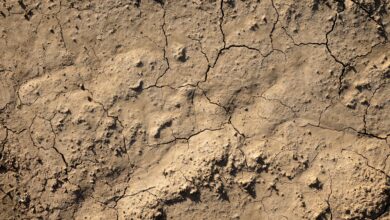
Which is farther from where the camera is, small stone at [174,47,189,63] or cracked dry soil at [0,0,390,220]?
small stone at [174,47,189,63]

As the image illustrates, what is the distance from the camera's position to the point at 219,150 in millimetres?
3176

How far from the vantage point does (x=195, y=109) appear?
329cm

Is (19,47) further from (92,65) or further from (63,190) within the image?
(63,190)

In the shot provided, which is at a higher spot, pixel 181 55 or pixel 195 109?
pixel 181 55

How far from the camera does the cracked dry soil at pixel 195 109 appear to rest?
3.14m

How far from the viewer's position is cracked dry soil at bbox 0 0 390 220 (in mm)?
3143

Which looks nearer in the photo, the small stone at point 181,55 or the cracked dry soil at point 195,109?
the cracked dry soil at point 195,109

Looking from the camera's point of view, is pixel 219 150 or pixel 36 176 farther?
pixel 36 176

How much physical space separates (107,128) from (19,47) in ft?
3.90

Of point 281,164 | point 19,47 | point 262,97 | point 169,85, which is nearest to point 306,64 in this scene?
point 262,97

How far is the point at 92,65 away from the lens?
11.3 ft

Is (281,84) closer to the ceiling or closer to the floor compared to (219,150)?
closer to the ceiling

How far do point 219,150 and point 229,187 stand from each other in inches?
12.8

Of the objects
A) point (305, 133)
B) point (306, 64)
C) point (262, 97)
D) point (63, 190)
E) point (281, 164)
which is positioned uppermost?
point (306, 64)
